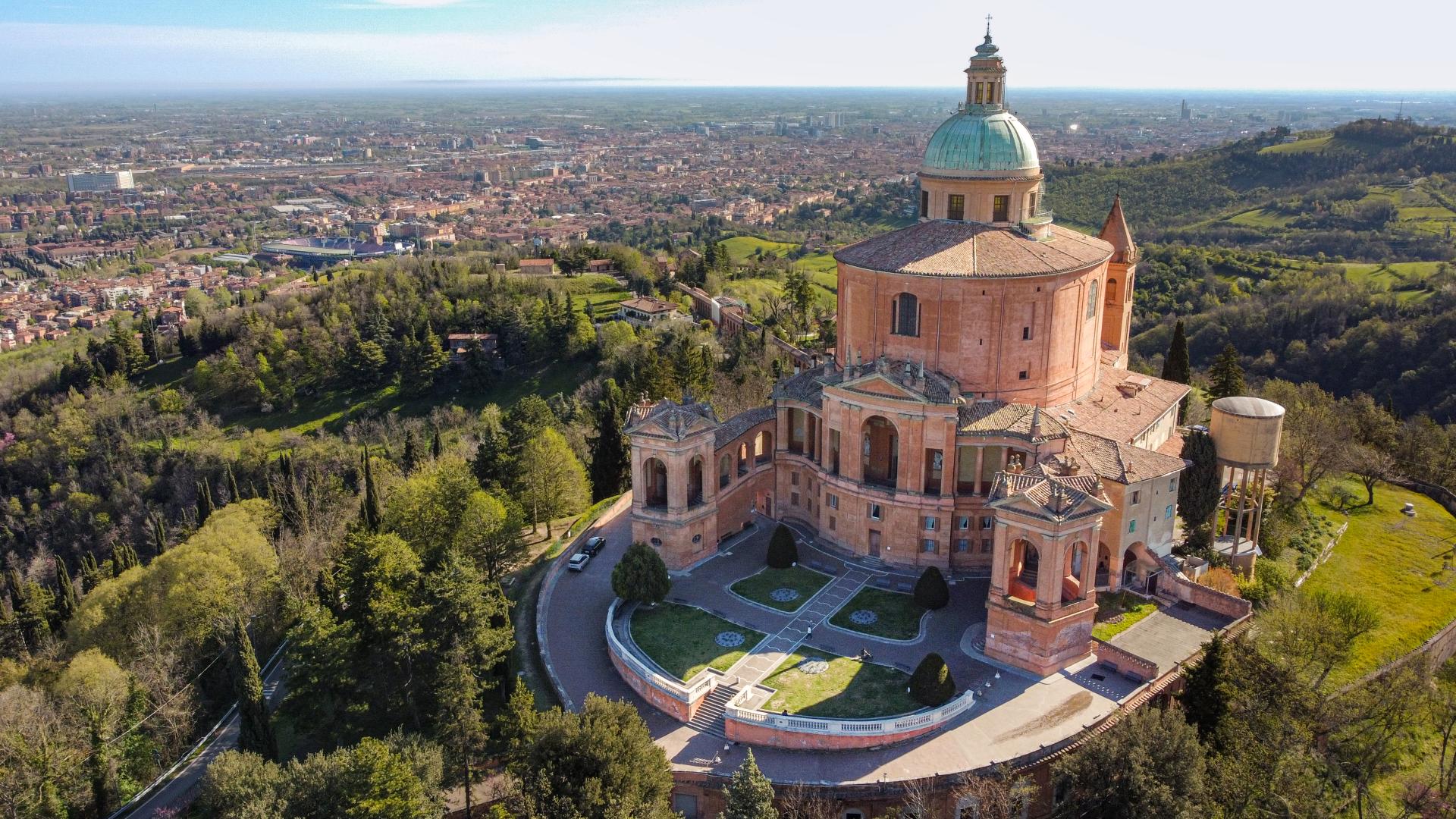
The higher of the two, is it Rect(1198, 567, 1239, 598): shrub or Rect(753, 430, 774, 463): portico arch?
Rect(753, 430, 774, 463): portico arch

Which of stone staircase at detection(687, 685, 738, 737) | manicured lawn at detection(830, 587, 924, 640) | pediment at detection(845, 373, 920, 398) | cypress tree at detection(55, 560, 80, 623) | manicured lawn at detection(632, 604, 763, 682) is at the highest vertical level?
pediment at detection(845, 373, 920, 398)

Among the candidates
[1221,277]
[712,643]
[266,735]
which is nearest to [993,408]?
[712,643]

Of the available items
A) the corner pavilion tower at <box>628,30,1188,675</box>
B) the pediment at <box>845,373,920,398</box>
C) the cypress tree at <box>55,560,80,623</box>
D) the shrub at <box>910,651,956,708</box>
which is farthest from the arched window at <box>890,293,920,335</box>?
the cypress tree at <box>55,560,80,623</box>

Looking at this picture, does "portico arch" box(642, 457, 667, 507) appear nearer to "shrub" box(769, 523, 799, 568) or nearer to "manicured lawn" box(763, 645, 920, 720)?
"shrub" box(769, 523, 799, 568)

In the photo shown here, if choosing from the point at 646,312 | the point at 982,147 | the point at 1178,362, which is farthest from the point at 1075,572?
the point at 646,312

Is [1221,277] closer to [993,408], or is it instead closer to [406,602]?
[993,408]

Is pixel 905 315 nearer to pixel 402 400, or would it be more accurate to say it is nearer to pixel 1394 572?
pixel 1394 572

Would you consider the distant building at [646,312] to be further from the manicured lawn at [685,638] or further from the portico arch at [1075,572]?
the portico arch at [1075,572]
